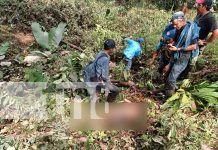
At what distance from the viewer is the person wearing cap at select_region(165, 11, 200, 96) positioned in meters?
5.06

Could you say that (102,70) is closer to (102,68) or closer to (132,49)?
(102,68)

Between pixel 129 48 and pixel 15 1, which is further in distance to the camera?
pixel 15 1

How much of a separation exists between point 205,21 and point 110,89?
6.12 feet

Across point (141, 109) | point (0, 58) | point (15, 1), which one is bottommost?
point (141, 109)

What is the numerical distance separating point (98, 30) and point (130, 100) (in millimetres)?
2286

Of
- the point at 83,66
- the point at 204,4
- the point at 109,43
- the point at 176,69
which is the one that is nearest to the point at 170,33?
the point at 176,69

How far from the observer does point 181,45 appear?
205 inches

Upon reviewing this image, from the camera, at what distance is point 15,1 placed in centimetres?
801

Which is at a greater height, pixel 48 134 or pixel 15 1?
pixel 15 1

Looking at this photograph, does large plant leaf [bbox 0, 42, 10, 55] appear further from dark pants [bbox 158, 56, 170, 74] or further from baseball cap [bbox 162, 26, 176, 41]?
baseball cap [bbox 162, 26, 176, 41]

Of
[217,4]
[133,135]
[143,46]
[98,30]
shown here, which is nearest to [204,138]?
[133,135]

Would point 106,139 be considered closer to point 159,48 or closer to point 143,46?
point 159,48

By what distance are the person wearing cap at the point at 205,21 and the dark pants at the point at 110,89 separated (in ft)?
5.19

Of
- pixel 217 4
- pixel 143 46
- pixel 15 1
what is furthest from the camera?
pixel 217 4
